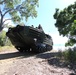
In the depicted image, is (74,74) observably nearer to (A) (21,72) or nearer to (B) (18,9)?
(A) (21,72)

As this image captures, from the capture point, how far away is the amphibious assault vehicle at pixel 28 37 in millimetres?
18500

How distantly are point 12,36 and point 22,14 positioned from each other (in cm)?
2106

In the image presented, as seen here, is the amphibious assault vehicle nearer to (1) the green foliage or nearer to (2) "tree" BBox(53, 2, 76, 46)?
(2) "tree" BBox(53, 2, 76, 46)

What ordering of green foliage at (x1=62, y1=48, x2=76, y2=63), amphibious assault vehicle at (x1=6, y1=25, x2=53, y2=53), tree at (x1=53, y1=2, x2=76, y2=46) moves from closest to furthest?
1. green foliage at (x1=62, y1=48, x2=76, y2=63)
2. amphibious assault vehicle at (x1=6, y1=25, x2=53, y2=53)
3. tree at (x1=53, y1=2, x2=76, y2=46)

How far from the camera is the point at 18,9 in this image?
1593 inches

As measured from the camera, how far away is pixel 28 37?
1858 centimetres

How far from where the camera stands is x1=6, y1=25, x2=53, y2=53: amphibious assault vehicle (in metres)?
18.5

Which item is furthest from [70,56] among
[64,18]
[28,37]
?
[64,18]

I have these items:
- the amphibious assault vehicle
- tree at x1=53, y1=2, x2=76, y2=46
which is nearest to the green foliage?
the amphibious assault vehicle

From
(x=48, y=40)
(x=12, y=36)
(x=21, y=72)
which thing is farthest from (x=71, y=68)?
(x=48, y=40)

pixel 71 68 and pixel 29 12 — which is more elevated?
pixel 29 12

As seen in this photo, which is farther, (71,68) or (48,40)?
Result: (48,40)

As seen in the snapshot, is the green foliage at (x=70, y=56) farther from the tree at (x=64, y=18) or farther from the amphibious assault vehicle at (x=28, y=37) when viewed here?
the tree at (x=64, y=18)

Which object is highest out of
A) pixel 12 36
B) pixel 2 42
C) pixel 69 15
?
pixel 69 15
